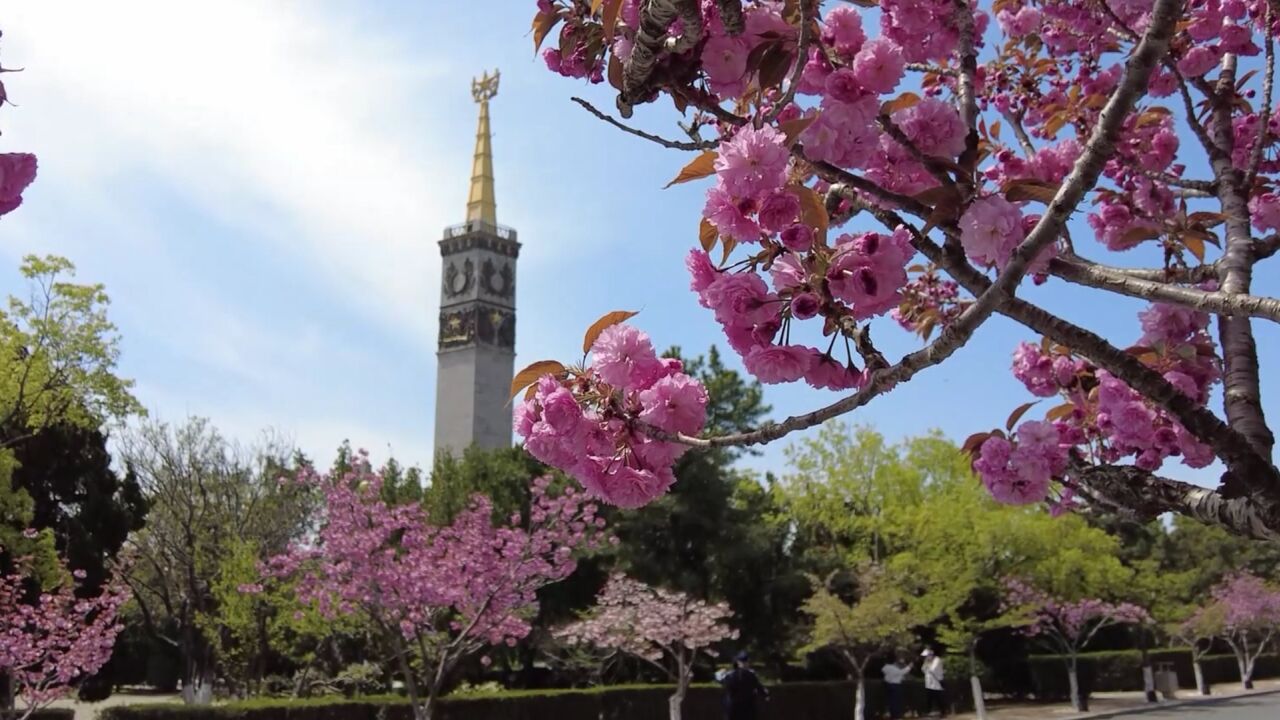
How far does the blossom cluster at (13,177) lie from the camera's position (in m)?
2.13


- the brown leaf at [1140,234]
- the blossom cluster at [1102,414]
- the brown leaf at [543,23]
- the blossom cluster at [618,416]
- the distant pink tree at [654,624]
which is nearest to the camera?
the blossom cluster at [618,416]

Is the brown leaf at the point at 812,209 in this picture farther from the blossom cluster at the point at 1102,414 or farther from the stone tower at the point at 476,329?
the stone tower at the point at 476,329

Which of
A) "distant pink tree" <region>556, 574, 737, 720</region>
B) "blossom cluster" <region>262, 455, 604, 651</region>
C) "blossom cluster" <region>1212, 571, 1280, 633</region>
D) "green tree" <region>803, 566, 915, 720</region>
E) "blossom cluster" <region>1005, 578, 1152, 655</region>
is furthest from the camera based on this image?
"blossom cluster" <region>1212, 571, 1280, 633</region>

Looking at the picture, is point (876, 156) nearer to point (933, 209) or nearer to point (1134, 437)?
point (933, 209)

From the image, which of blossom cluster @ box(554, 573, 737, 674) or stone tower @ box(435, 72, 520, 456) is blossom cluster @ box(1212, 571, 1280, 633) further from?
stone tower @ box(435, 72, 520, 456)

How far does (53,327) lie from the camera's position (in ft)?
58.1

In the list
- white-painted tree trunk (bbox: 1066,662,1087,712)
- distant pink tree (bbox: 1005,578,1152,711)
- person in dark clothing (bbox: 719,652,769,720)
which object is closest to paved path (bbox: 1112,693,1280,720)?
white-painted tree trunk (bbox: 1066,662,1087,712)

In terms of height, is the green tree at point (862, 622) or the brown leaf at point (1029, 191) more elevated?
the brown leaf at point (1029, 191)

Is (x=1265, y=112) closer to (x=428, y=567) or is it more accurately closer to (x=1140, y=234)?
(x=1140, y=234)

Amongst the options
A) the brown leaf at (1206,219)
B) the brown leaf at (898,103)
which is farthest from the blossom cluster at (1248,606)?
the brown leaf at (898,103)

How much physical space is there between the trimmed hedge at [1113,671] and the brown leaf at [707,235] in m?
26.8

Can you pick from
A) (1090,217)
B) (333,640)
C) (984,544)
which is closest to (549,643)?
(333,640)

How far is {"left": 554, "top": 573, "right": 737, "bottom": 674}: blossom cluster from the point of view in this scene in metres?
17.0

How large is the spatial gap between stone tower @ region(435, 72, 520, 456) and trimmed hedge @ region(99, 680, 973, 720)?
116 ft
